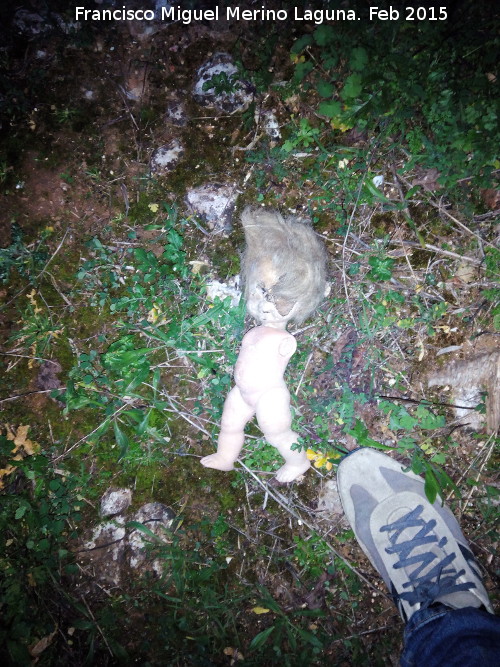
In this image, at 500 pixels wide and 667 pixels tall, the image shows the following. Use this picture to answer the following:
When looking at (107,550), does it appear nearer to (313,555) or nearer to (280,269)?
(313,555)

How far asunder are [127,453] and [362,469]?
1968 millimetres

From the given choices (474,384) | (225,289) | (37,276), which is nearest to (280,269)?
(225,289)

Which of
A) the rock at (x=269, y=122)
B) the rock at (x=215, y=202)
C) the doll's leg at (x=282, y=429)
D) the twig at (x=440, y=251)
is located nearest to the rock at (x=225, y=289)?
the rock at (x=215, y=202)

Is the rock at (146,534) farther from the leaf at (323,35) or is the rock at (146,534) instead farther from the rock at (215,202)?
the leaf at (323,35)

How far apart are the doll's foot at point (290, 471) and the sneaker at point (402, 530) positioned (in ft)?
1.17

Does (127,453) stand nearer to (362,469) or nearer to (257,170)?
(362,469)

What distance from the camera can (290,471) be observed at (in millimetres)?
2990

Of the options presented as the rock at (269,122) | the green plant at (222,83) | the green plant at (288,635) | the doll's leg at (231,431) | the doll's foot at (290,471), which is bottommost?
the green plant at (288,635)

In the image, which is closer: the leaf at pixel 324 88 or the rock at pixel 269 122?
the leaf at pixel 324 88

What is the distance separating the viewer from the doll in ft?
8.38

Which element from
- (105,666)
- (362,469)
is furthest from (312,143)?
(105,666)

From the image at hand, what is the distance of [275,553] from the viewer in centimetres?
315

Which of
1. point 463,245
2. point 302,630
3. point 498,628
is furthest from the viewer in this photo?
point 463,245

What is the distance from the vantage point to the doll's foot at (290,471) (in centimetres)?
298
